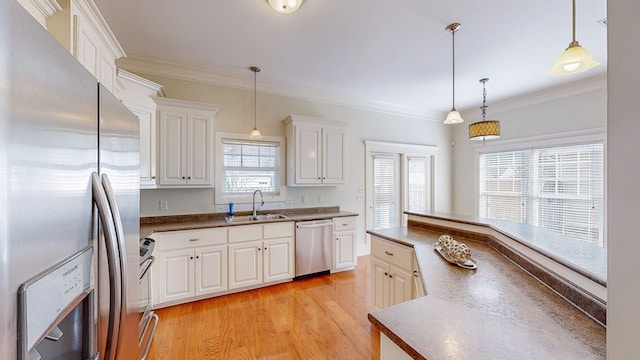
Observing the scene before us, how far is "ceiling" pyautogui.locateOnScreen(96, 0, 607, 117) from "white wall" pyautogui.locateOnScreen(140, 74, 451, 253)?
227 millimetres

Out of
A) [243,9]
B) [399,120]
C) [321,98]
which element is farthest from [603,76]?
[243,9]

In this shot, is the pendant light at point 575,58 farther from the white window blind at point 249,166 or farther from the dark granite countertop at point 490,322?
the white window blind at point 249,166

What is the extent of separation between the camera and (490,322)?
94 cm

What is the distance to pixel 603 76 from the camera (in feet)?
11.6

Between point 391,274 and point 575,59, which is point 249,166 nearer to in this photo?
point 391,274

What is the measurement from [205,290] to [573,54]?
3816 millimetres

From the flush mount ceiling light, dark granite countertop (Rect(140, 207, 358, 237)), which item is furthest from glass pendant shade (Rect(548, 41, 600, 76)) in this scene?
dark granite countertop (Rect(140, 207, 358, 237))

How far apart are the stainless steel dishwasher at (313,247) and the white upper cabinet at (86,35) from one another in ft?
8.24

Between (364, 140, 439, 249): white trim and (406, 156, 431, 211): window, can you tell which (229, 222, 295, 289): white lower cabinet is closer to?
(364, 140, 439, 249): white trim

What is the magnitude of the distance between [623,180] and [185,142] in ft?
11.2

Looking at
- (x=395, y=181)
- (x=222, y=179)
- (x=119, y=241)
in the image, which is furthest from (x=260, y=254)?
(x=395, y=181)

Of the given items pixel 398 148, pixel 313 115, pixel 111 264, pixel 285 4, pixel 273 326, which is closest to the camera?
pixel 111 264

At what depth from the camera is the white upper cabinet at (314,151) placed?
12.1ft

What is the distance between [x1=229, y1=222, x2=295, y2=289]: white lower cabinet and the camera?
9.96ft
